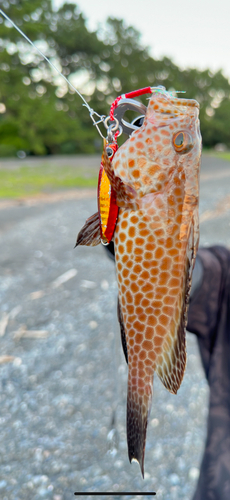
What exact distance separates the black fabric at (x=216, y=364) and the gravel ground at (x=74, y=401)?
0.46m

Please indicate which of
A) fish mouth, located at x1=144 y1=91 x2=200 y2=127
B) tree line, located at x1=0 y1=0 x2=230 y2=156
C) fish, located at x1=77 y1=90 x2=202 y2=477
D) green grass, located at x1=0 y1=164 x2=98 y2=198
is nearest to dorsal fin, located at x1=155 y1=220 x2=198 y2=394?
fish, located at x1=77 y1=90 x2=202 y2=477

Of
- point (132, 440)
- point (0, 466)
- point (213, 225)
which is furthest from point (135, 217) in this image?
point (213, 225)

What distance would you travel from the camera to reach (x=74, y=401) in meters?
3.90

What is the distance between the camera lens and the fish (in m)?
0.90

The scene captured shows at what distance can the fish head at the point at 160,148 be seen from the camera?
89 centimetres

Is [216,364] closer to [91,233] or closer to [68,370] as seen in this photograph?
[91,233]

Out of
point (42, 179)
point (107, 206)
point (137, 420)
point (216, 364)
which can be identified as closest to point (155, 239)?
point (107, 206)

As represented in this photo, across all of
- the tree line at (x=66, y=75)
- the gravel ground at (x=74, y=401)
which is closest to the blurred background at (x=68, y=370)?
the gravel ground at (x=74, y=401)

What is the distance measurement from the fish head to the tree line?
22974 millimetres

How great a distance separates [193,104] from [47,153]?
27445 mm

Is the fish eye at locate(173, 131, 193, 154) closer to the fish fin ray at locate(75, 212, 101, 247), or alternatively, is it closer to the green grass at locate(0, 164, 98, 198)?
the fish fin ray at locate(75, 212, 101, 247)

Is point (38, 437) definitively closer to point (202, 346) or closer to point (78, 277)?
point (202, 346)

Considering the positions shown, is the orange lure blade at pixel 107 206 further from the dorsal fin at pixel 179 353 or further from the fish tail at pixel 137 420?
the fish tail at pixel 137 420

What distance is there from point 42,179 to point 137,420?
55.5 feet
